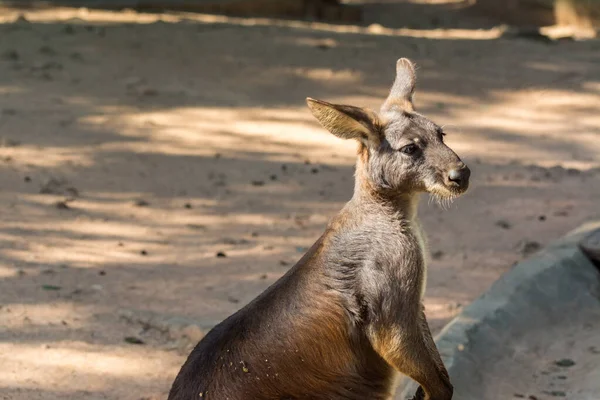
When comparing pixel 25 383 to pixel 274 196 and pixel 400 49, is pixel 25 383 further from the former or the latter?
pixel 400 49

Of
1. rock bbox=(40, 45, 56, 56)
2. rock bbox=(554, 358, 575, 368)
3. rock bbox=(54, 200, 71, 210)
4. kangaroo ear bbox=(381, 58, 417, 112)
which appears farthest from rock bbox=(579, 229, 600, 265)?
rock bbox=(40, 45, 56, 56)

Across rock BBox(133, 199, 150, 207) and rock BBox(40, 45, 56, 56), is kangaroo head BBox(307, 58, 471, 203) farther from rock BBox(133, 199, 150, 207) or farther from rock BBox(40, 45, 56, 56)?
rock BBox(40, 45, 56, 56)

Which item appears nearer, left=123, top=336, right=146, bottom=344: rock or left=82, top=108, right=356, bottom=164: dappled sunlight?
left=123, top=336, right=146, bottom=344: rock

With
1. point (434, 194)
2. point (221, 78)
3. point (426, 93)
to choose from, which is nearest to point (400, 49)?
point (426, 93)

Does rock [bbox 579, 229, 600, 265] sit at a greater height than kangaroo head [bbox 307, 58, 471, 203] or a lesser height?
lesser

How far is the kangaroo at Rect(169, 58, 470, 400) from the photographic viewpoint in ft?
11.1

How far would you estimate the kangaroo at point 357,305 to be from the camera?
3373mm

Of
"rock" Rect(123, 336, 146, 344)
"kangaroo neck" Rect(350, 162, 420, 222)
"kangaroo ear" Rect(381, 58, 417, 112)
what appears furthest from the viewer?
"rock" Rect(123, 336, 146, 344)

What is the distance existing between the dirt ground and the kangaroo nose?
1.81 meters

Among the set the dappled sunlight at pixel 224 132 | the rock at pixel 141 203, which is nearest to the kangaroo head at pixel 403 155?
the rock at pixel 141 203

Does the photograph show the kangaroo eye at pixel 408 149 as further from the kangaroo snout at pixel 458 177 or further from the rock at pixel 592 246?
the rock at pixel 592 246

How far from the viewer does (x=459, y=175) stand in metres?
3.49

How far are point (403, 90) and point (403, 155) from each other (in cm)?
45

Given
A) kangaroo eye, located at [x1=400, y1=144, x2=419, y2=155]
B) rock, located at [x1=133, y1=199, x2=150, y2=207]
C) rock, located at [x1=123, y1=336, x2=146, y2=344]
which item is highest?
kangaroo eye, located at [x1=400, y1=144, x2=419, y2=155]
